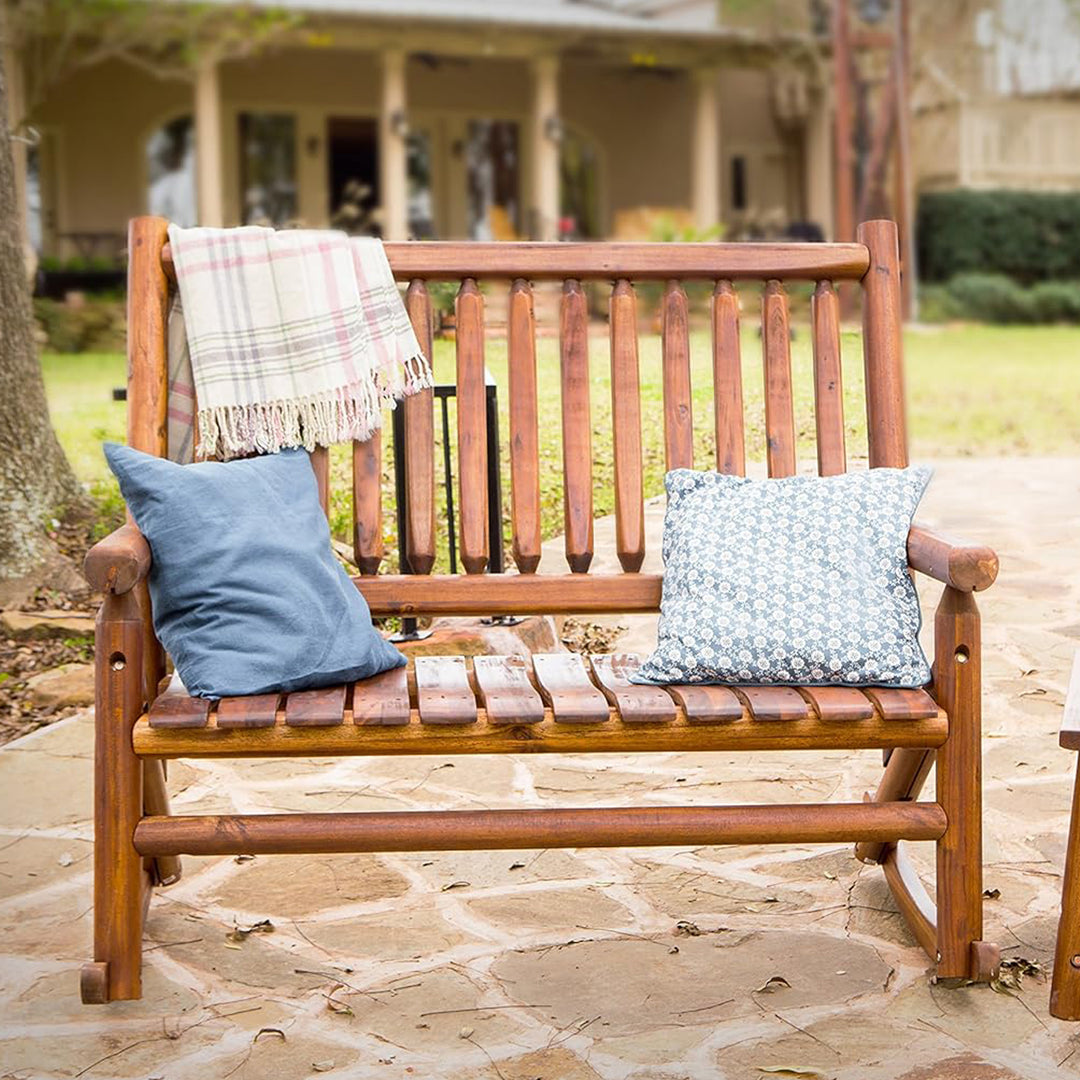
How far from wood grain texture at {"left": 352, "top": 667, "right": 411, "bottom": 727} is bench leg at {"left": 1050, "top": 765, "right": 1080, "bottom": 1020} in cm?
97

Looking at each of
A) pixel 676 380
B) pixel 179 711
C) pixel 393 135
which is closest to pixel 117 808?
pixel 179 711

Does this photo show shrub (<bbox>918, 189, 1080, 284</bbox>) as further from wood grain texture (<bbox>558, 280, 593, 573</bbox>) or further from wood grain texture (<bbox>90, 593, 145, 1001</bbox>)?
wood grain texture (<bbox>90, 593, 145, 1001</bbox>)

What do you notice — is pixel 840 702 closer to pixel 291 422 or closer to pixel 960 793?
pixel 960 793

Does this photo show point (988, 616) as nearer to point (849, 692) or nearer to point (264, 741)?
point (849, 692)

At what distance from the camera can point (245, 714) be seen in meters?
2.24

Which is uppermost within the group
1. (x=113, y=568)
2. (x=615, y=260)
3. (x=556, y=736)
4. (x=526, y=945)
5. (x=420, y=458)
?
(x=615, y=260)

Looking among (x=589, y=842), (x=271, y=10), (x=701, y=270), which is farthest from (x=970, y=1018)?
(x=271, y=10)

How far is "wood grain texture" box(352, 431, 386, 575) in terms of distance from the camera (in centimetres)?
285

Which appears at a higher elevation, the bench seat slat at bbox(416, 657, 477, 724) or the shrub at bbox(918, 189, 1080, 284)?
the shrub at bbox(918, 189, 1080, 284)

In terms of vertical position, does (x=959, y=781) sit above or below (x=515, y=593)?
below

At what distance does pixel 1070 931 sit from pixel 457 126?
51.8 ft

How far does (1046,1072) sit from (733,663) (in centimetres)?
72

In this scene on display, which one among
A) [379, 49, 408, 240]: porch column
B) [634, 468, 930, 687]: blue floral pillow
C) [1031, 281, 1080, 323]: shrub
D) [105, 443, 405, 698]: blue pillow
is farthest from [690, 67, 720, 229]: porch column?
[105, 443, 405, 698]: blue pillow

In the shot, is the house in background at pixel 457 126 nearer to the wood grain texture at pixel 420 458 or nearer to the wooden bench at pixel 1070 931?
the wood grain texture at pixel 420 458
